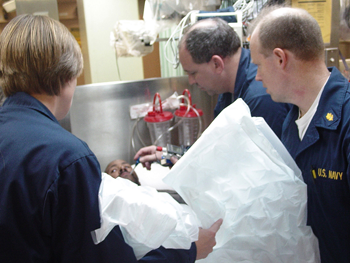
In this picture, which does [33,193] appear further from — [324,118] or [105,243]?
[324,118]

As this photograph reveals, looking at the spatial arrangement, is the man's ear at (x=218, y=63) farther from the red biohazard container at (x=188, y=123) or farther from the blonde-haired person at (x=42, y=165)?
the blonde-haired person at (x=42, y=165)

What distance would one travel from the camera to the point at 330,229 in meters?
0.90

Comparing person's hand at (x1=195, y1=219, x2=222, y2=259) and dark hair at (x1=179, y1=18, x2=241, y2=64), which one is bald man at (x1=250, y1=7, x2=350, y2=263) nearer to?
person's hand at (x1=195, y1=219, x2=222, y2=259)

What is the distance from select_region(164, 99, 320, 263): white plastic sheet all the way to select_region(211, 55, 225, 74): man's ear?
1.96 feet

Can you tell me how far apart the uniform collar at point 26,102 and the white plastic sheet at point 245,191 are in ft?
1.42

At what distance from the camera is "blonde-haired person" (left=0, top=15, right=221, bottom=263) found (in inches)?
23.0

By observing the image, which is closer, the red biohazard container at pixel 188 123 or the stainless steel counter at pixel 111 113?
the stainless steel counter at pixel 111 113

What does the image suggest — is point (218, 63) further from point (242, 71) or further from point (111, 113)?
point (111, 113)

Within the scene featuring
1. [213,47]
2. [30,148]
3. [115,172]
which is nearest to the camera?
[30,148]

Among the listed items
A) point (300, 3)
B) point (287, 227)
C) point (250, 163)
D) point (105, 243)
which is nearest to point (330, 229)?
point (287, 227)

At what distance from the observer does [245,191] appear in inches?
37.1

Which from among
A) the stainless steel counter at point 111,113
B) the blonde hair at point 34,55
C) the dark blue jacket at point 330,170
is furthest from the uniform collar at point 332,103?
the stainless steel counter at point 111,113

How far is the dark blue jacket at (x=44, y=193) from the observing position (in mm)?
583

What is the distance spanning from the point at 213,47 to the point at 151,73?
2252 millimetres
